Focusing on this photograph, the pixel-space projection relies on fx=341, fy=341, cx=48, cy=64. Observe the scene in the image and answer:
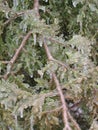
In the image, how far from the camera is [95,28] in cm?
141

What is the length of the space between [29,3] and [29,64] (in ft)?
0.90

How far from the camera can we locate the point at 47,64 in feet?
3.56

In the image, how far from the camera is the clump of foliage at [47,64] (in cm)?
99

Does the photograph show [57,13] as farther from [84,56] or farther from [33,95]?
[33,95]

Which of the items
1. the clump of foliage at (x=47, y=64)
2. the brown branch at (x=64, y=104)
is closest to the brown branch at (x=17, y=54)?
the clump of foliage at (x=47, y=64)

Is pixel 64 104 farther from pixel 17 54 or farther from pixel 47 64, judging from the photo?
pixel 17 54

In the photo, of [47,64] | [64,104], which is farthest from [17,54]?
[64,104]

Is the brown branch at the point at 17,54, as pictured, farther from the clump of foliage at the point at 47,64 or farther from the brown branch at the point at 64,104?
the brown branch at the point at 64,104

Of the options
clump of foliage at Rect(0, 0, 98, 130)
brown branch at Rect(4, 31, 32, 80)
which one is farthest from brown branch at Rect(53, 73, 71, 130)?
brown branch at Rect(4, 31, 32, 80)

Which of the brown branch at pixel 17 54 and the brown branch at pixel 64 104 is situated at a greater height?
the brown branch at pixel 17 54

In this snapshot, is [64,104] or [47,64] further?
[47,64]

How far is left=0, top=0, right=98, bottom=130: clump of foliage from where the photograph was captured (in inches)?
39.1

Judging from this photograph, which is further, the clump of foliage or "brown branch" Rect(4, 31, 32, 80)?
"brown branch" Rect(4, 31, 32, 80)

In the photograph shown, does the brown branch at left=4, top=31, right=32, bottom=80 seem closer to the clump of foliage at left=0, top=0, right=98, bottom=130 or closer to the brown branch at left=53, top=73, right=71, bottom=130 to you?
the clump of foliage at left=0, top=0, right=98, bottom=130
